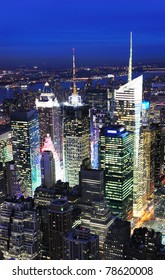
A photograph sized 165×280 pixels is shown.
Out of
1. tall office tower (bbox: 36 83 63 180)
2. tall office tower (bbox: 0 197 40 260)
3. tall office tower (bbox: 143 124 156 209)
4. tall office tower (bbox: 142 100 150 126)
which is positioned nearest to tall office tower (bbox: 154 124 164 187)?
tall office tower (bbox: 143 124 156 209)

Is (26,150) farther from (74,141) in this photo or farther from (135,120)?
(135,120)

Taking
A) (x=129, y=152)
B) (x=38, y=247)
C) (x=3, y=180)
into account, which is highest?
(x=129, y=152)

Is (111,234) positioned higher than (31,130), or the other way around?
(31,130)

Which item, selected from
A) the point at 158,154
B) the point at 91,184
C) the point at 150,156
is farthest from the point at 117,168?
the point at 158,154
